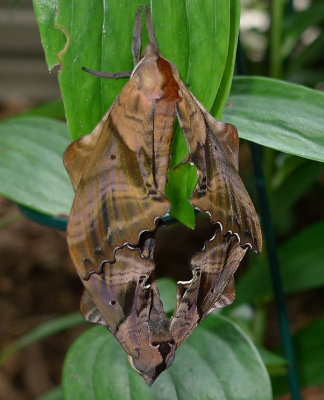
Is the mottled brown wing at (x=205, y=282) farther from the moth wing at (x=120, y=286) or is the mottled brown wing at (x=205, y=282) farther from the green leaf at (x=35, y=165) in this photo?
the green leaf at (x=35, y=165)

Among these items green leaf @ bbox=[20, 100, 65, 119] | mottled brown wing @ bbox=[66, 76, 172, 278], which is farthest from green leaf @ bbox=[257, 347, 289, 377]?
green leaf @ bbox=[20, 100, 65, 119]

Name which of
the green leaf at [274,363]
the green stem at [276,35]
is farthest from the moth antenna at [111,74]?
the green stem at [276,35]

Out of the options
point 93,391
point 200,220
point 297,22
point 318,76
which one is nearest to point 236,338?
point 93,391

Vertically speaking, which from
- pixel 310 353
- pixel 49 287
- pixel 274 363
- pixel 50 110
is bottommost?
pixel 49 287

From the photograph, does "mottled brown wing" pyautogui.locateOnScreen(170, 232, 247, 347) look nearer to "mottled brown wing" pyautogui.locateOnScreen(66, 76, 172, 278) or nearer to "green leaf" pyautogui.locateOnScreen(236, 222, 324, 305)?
"mottled brown wing" pyautogui.locateOnScreen(66, 76, 172, 278)

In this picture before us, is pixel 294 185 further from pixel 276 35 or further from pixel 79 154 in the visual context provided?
pixel 79 154

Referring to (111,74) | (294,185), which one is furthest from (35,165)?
(294,185)

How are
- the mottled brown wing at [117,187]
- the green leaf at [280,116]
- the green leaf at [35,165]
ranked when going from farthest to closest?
the green leaf at [35,165]
the green leaf at [280,116]
the mottled brown wing at [117,187]
